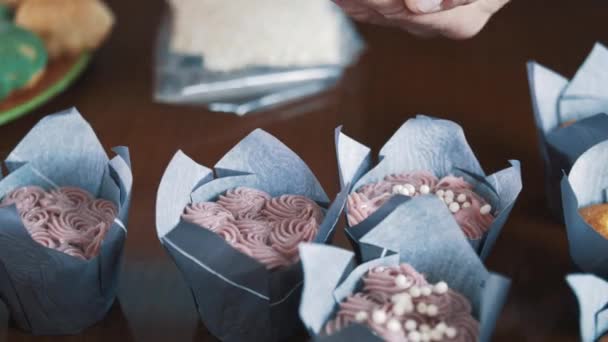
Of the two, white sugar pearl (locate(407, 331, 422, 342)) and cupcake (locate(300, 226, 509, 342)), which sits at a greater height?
cupcake (locate(300, 226, 509, 342))

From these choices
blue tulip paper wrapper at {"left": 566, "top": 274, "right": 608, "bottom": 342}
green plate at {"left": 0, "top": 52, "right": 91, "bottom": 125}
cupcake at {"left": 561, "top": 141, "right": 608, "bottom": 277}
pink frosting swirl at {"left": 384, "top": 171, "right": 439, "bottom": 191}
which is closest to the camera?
blue tulip paper wrapper at {"left": 566, "top": 274, "right": 608, "bottom": 342}

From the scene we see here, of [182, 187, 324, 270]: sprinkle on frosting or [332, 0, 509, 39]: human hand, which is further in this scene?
[332, 0, 509, 39]: human hand

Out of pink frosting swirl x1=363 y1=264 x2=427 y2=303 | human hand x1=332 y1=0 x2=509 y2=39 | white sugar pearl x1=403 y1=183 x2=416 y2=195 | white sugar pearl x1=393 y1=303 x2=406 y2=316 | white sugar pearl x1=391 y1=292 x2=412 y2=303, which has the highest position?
human hand x1=332 y1=0 x2=509 y2=39

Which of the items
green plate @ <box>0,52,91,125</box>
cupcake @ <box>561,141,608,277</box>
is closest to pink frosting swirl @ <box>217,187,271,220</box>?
cupcake @ <box>561,141,608,277</box>

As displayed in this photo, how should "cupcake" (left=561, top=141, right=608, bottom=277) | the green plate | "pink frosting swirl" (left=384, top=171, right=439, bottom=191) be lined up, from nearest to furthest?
"cupcake" (left=561, top=141, right=608, bottom=277)
"pink frosting swirl" (left=384, top=171, right=439, bottom=191)
the green plate

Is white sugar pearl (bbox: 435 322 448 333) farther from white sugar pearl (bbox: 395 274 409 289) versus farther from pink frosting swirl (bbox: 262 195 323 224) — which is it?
pink frosting swirl (bbox: 262 195 323 224)

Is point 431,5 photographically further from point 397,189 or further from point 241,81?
point 241,81

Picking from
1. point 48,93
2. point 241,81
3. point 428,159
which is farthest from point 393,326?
point 48,93
